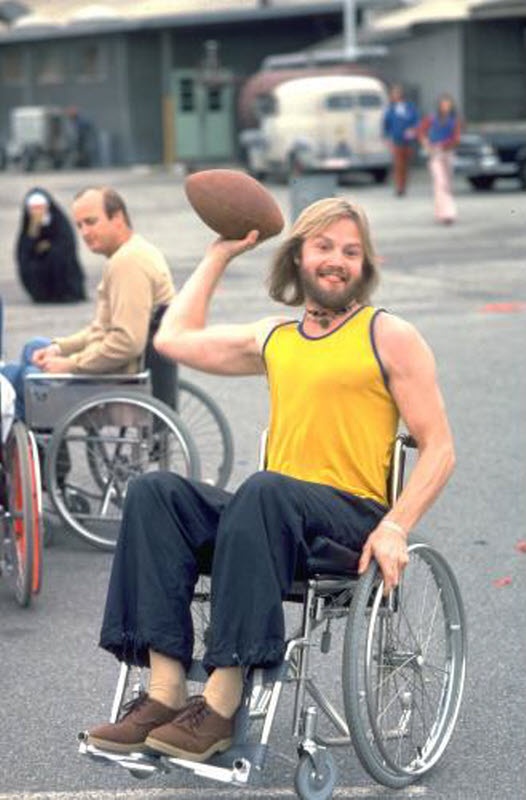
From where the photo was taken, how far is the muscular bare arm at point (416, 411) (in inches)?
203

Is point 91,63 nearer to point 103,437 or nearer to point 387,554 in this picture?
point 103,437

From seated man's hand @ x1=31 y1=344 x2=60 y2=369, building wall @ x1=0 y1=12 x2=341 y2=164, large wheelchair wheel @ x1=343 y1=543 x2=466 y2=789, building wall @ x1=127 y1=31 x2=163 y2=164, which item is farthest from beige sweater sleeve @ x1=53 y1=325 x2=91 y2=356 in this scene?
building wall @ x1=127 y1=31 x2=163 y2=164

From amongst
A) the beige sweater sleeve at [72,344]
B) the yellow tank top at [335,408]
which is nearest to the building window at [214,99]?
the beige sweater sleeve at [72,344]

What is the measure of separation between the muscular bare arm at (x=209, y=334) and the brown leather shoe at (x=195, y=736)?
1.03m

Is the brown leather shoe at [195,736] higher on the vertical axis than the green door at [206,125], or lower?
higher

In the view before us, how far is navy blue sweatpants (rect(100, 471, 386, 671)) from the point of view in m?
4.90

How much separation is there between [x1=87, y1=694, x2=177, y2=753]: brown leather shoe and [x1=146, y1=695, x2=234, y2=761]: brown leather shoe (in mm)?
51

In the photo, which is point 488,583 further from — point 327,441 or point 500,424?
point 500,424

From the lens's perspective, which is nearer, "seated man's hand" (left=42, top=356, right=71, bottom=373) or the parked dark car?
"seated man's hand" (left=42, top=356, right=71, bottom=373)

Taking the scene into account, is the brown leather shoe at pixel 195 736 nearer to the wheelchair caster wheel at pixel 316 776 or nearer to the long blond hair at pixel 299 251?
the wheelchair caster wheel at pixel 316 776

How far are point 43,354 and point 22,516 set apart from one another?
146 cm

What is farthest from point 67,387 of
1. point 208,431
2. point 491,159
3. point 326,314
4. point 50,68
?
point 50,68

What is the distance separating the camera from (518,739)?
224 inches

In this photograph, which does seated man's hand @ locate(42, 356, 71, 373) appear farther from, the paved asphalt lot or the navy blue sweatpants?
the navy blue sweatpants
